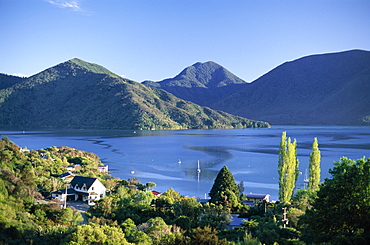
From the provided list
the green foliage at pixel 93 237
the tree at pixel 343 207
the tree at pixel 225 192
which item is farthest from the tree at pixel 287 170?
the green foliage at pixel 93 237

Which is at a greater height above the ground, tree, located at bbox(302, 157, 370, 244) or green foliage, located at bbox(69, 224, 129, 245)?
tree, located at bbox(302, 157, 370, 244)

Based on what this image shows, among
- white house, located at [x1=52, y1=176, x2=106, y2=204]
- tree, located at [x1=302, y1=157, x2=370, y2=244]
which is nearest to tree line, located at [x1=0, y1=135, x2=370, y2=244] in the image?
tree, located at [x1=302, y1=157, x2=370, y2=244]

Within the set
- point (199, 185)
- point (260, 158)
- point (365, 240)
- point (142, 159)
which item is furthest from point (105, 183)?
point (260, 158)

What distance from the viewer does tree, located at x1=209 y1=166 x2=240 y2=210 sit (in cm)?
2547

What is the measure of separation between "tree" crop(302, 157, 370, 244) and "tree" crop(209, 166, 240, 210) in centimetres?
1182

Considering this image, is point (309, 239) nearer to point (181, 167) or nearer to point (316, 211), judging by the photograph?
point (316, 211)

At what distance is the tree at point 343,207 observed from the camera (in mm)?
12438

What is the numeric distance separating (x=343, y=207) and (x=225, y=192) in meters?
13.7

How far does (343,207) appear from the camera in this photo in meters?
12.6

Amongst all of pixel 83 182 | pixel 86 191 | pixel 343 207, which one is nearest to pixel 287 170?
pixel 86 191

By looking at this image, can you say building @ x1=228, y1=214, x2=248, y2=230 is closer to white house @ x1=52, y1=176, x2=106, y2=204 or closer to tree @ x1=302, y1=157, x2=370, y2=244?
tree @ x1=302, y1=157, x2=370, y2=244

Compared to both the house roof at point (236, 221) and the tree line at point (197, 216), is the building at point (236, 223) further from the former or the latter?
the tree line at point (197, 216)

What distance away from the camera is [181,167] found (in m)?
55.7

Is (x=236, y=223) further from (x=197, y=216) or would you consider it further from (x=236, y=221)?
(x=197, y=216)
